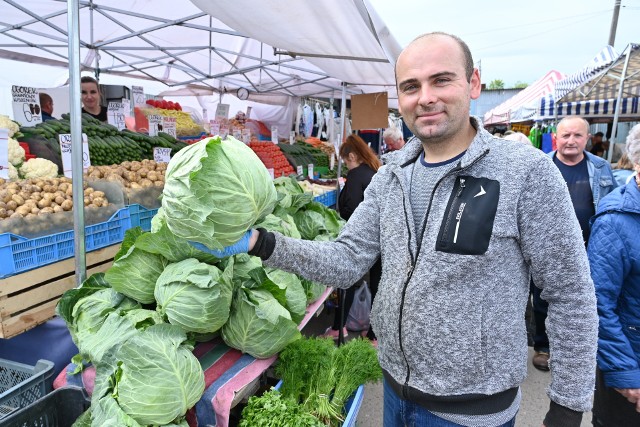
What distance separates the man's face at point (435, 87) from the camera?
140cm

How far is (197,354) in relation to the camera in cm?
225

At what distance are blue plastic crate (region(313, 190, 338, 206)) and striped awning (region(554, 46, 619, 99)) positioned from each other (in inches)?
213

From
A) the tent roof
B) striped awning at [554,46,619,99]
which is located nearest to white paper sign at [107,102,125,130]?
the tent roof

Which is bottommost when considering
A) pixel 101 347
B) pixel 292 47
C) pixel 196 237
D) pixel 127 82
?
pixel 101 347

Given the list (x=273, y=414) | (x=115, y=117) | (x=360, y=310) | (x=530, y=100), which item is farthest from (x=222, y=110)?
(x=530, y=100)

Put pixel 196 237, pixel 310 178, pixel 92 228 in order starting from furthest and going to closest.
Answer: pixel 310 178, pixel 92 228, pixel 196 237

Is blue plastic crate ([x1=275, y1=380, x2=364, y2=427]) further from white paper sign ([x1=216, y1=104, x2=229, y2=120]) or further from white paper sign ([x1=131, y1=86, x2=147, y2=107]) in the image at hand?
white paper sign ([x1=216, y1=104, x2=229, y2=120])

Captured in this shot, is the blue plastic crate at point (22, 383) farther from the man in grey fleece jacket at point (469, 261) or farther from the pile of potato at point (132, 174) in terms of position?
the pile of potato at point (132, 174)

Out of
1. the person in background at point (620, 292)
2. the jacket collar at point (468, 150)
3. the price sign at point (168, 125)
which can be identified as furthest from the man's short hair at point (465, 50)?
the price sign at point (168, 125)

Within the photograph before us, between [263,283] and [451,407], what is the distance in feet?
3.74

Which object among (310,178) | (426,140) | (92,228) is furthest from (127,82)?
(426,140)

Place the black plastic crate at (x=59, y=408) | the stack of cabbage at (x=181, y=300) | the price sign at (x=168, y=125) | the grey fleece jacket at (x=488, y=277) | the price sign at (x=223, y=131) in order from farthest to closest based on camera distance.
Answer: the price sign at (x=223, y=131), the price sign at (x=168, y=125), the black plastic crate at (x=59, y=408), the stack of cabbage at (x=181, y=300), the grey fleece jacket at (x=488, y=277)

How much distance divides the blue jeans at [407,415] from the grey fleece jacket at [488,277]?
0.13 meters

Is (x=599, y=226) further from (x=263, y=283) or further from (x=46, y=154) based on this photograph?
(x=46, y=154)
